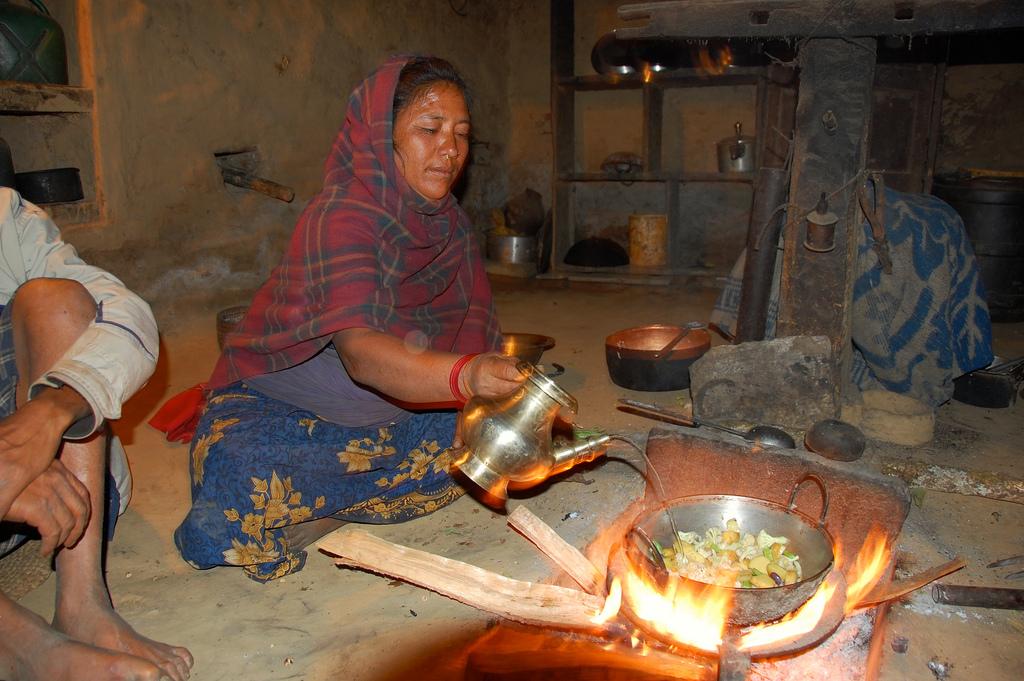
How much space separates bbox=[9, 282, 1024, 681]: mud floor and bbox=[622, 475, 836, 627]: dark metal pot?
31cm

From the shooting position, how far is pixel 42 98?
3.92m

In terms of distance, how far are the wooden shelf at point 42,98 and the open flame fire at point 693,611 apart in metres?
3.78

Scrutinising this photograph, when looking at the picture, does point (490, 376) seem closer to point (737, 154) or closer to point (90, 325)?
point (90, 325)

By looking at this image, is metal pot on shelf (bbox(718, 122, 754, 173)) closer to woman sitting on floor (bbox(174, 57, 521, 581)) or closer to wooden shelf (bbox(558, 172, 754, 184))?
wooden shelf (bbox(558, 172, 754, 184))

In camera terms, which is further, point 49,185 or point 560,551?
point 49,185

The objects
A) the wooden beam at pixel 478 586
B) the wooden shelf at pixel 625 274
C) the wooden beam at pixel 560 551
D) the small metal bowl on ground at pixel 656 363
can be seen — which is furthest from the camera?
the wooden shelf at pixel 625 274

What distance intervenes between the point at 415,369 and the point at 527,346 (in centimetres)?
213

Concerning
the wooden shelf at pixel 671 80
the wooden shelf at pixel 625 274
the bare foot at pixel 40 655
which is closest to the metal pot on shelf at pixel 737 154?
the wooden shelf at pixel 671 80

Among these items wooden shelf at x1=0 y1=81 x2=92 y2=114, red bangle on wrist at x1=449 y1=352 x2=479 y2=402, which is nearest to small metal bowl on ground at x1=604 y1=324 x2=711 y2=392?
red bangle on wrist at x1=449 y1=352 x2=479 y2=402

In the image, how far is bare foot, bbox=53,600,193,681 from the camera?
1.77m

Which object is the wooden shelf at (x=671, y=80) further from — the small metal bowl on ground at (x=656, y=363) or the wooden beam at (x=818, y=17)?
the wooden beam at (x=818, y=17)

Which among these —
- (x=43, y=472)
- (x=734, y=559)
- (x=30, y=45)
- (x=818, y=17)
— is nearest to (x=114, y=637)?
(x=43, y=472)

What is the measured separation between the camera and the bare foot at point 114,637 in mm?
1769

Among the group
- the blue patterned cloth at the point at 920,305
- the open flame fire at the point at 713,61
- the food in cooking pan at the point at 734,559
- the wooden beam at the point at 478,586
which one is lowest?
the wooden beam at the point at 478,586
